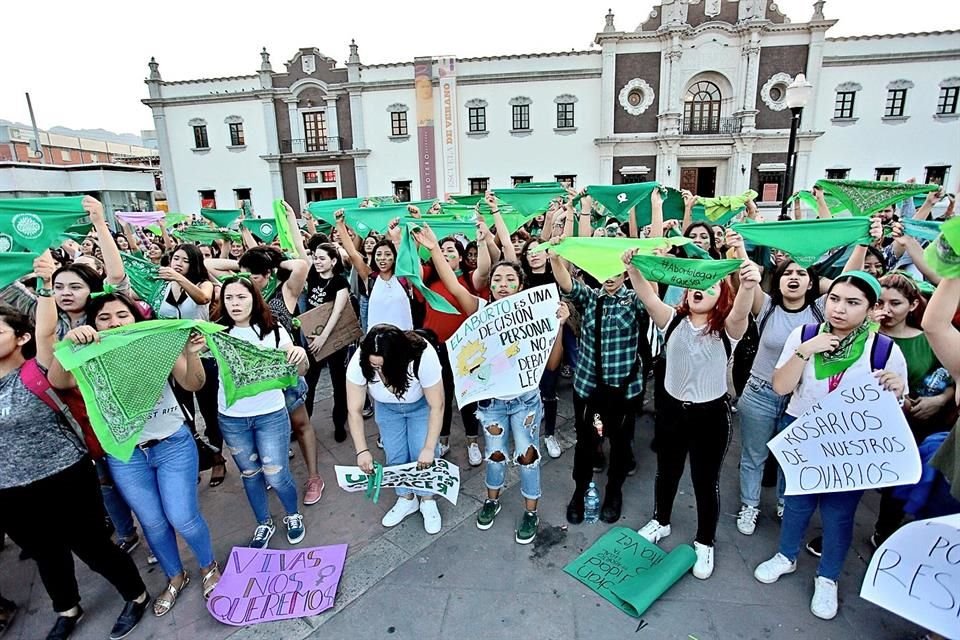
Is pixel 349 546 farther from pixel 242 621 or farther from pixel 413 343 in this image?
pixel 413 343

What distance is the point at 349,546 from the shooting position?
11.5 feet

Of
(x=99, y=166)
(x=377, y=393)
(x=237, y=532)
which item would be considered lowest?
(x=237, y=532)

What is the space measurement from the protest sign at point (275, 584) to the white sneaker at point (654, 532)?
2033mm

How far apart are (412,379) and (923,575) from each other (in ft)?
9.26

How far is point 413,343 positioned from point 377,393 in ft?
1.42

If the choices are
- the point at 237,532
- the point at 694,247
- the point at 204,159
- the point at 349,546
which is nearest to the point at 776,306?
the point at 694,247

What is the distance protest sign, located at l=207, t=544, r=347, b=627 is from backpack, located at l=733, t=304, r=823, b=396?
312cm

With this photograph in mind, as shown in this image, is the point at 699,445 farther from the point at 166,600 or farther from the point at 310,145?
the point at 310,145

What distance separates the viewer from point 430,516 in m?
3.63

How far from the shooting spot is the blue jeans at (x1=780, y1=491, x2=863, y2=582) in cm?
272

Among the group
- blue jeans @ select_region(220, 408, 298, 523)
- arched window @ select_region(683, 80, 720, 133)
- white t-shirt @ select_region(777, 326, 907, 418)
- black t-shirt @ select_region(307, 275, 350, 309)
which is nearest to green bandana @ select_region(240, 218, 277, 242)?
black t-shirt @ select_region(307, 275, 350, 309)

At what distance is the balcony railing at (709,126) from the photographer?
26.3m

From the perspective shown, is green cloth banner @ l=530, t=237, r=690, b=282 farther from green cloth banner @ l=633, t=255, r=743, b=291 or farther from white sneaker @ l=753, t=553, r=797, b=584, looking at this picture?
white sneaker @ l=753, t=553, r=797, b=584

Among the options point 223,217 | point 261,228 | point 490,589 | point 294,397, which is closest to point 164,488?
point 294,397
